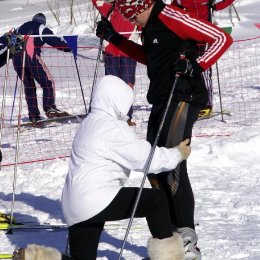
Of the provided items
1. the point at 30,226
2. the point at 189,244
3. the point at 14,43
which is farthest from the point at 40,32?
the point at 189,244

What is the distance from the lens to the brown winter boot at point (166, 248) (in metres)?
4.48

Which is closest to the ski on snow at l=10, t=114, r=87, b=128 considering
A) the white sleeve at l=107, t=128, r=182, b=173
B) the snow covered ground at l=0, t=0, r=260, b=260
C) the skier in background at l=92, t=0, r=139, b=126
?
the skier in background at l=92, t=0, r=139, b=126

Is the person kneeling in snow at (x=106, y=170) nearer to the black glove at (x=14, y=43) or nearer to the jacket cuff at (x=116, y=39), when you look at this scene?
the jacket cuff at (x=116, y=39)

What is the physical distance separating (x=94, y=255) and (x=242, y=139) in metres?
3.94

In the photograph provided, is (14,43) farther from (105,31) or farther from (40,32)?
(40,32)

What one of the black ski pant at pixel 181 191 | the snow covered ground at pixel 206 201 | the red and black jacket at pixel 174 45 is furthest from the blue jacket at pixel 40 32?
the black ski pant at pixel 181 191

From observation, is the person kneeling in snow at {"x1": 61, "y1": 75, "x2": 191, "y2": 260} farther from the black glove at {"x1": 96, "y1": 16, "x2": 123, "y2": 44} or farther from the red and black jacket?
the black glove at {"x1": 96, "y1": 16, "x2": 123, "y2": 44}

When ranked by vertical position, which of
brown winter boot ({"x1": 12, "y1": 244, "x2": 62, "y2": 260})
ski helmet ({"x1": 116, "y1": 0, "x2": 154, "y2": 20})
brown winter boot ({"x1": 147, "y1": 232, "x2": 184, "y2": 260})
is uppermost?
ski helmet ({"x1": 116, "y1": 0, "x2": 154, "y2": 20})

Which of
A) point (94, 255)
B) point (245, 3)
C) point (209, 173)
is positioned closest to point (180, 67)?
point (94, 255)

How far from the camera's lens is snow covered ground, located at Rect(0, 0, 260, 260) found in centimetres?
538

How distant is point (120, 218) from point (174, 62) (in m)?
1.04

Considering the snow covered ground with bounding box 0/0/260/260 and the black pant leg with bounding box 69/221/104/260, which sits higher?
the black pant leg with bounding box 69/221/104/260

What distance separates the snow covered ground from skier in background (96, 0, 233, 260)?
1.48 ft

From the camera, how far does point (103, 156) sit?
4.24 m
